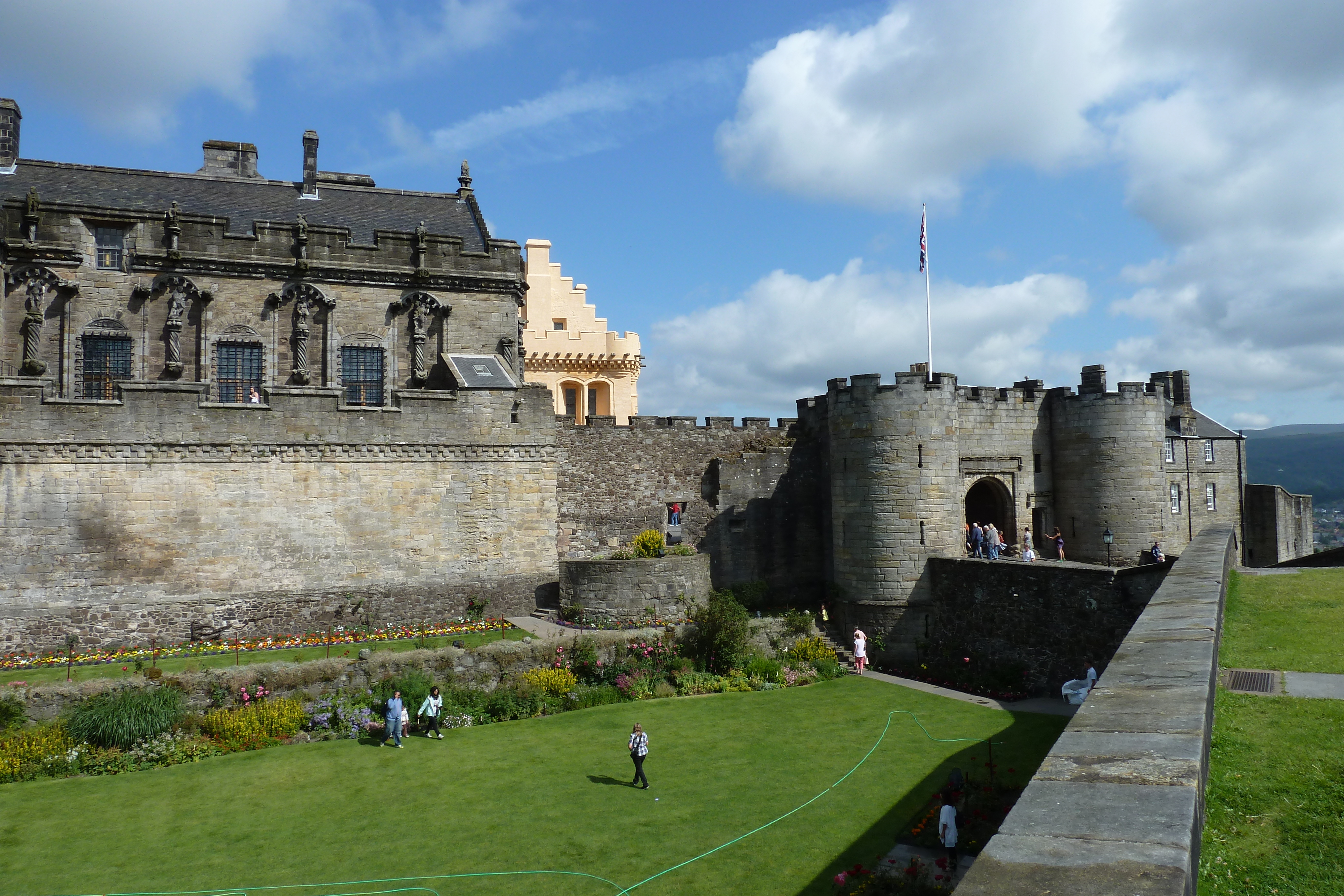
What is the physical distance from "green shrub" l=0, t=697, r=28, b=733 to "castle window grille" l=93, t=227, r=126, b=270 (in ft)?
47.8

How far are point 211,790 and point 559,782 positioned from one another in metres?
6.61

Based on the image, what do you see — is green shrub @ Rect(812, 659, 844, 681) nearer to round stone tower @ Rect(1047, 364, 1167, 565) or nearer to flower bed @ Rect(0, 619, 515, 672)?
flower bed @ Rect(0, 619, 515, 672)

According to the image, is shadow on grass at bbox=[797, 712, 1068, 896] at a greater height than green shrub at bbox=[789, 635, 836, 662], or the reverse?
green shrub at bbox=[789, 635, 836, 662]

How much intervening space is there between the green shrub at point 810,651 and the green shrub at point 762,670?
1.52m

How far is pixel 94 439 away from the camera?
70.6ft

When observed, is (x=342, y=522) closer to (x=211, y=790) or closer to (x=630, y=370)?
(x=211, y=790)

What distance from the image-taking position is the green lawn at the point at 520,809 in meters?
13.0

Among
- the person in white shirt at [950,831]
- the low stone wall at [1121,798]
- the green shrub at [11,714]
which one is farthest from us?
the green shrub at [11,714]

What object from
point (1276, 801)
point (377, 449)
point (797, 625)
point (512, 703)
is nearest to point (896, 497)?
point (797, 625)

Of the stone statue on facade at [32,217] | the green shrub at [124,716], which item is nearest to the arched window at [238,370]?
Answer: the stone statue on facade at [32,217]

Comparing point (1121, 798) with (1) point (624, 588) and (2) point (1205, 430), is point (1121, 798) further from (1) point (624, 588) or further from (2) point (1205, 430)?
(2) point (1205, 430)

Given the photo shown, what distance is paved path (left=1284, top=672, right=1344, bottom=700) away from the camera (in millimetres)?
→ 7375

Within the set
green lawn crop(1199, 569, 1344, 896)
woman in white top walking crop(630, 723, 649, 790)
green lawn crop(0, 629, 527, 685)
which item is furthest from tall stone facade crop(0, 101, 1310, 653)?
green lawn crop(1199, 569, 1344, 896)

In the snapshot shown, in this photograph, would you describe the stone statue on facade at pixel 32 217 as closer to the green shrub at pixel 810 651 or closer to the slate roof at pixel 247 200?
the slate roof at pixel 247 200
